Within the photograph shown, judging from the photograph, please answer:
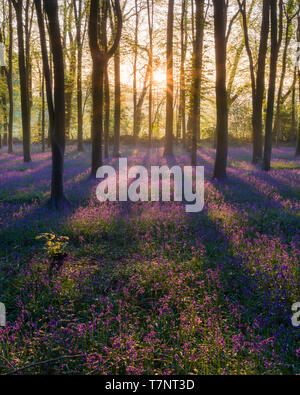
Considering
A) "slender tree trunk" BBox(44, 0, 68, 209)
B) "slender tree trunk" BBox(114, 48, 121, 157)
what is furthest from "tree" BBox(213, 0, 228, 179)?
"slender tree trunk" BBox(114, 48, 121, 157)

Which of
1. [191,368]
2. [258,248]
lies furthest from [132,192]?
[191,368]

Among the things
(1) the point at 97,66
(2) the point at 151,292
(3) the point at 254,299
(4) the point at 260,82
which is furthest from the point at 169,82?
(3) the point at 254,299

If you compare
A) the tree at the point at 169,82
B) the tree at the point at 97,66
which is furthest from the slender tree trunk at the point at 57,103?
the tree at the point at 169,82

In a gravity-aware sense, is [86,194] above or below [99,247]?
above

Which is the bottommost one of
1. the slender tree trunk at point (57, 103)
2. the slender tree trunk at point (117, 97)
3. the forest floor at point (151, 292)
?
the forest floor at point (151, 292)

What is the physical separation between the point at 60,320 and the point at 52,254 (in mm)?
1789

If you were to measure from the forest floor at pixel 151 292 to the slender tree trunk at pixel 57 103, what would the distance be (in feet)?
2.94

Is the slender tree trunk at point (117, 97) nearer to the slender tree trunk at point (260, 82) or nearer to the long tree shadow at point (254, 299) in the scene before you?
the slender tree trunk at point (260, 82)

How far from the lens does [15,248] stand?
583 centimetres

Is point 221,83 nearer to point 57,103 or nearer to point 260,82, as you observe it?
point 260,82

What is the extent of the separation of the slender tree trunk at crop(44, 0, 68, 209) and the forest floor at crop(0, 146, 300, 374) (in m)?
0.90

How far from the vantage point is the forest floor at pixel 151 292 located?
2.83 meters
